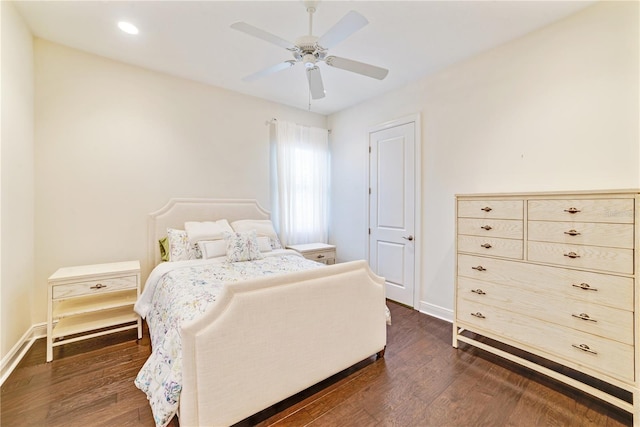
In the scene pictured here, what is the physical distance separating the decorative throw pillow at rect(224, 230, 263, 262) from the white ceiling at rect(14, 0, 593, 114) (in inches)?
71.6

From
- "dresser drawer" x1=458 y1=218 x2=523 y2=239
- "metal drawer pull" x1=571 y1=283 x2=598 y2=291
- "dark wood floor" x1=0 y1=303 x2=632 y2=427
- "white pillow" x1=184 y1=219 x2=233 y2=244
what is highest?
"dresser drawer" x1=458 y1=218 x2=523 y2=239

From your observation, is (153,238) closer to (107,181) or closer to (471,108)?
(107,181)

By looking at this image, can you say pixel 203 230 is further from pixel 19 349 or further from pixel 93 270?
pixel 19 349

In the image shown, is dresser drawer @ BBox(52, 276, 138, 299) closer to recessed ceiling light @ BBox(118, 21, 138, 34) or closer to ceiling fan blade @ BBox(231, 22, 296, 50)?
recessed ceiling light @ BBox(118, 21, 138, 34)

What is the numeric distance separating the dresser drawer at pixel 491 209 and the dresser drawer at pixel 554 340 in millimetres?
750

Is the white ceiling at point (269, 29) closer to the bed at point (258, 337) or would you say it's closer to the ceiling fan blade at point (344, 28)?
the ceiling fan blade at point (344, 28)

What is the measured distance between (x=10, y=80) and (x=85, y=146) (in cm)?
74

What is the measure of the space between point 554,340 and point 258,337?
202 centimetres

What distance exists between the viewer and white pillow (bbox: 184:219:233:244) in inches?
118

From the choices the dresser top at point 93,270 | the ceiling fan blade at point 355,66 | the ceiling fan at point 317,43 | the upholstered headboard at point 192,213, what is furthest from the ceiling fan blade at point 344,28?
the dresser top at point 93,270

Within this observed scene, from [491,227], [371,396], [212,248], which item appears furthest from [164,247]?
[491,227]

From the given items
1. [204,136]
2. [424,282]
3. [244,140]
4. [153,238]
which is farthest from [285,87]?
[424,282]

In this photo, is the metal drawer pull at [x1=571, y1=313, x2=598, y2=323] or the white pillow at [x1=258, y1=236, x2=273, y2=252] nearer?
the metal drawer pull at [x1=571, y1=313, x2=598, y2=323]

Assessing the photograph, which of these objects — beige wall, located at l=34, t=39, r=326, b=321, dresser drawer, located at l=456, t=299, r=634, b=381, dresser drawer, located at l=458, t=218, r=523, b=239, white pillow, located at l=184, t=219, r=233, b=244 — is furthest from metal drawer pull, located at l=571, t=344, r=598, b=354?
beige wall, located at l=34, t=39, r=326, b=321
